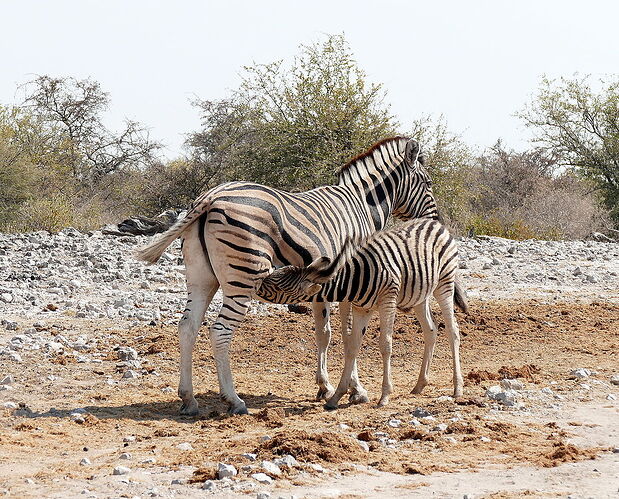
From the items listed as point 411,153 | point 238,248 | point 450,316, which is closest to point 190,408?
point 238,248

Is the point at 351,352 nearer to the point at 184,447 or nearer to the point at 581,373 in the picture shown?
the point at 184,447

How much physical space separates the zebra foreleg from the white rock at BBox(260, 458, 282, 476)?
7.23ft

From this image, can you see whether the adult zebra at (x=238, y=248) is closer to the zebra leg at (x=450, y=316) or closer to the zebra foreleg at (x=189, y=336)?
the zebra foreleg at (x=189, y=336)

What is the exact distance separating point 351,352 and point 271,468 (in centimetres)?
260

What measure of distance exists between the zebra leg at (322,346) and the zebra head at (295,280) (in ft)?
3.07

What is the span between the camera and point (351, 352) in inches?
318

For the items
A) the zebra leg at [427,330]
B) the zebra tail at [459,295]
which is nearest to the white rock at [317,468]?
the zebra leg at [427,330]

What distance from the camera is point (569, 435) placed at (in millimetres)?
6621

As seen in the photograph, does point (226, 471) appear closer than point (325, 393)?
Yes

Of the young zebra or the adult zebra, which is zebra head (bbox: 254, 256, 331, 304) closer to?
the young zebra

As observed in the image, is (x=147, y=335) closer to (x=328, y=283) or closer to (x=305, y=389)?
(x=305, y=389)

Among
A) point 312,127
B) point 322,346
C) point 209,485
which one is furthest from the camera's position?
point 312,127

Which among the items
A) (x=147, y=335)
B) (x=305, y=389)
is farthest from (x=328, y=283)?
(x=147, y=335)

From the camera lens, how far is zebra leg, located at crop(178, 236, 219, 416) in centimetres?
777
